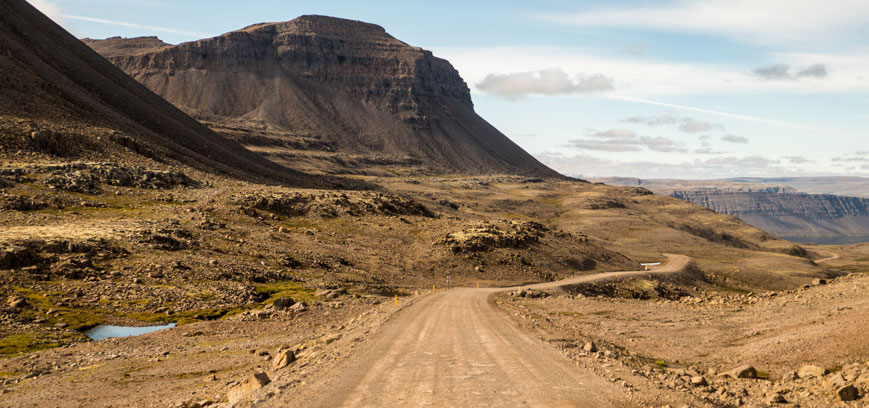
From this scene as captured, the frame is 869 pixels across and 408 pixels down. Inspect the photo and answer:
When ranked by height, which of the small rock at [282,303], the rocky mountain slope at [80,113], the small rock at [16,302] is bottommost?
the small rock at [282,303]

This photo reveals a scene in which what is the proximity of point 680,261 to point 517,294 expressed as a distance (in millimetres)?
74127

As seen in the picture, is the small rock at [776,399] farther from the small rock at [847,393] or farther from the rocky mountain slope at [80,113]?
the rocky mountain slope at [80,113]

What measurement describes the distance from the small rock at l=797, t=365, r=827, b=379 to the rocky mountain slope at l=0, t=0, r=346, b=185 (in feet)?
309

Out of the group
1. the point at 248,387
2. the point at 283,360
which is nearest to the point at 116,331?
the point at 283,360

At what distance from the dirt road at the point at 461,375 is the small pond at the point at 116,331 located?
19.7m

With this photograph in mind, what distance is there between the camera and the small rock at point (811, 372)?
814 inches

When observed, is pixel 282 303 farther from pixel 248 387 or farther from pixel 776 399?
pixel 776 399

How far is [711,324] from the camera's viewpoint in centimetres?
3416

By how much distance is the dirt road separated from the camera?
17516mm

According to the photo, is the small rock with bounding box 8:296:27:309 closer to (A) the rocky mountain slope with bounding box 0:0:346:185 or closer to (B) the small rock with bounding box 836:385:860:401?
(B) the small rock with bounding box 836:385:860:401

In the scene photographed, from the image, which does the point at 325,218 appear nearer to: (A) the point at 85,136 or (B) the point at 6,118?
(A) the point at 85,136

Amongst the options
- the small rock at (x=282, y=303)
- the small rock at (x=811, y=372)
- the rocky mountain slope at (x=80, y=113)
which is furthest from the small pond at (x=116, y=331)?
the rocky mountain slope at (x=80, y=113)

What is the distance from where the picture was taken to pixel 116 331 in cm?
3869

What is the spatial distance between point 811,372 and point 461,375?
13299mm
